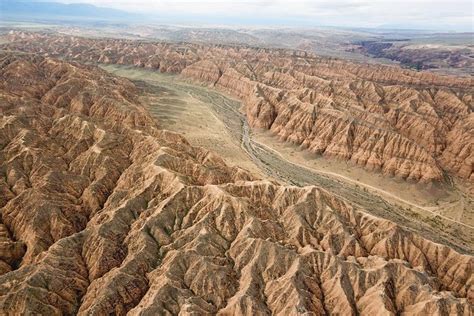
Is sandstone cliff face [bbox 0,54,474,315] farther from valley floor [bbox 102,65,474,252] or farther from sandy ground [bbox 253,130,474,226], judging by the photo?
sandy ground [bbox 253,130,474,226]

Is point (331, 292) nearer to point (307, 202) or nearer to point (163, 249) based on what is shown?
point (307, 202)

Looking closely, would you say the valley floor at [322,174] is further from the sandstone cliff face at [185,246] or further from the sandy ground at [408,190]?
the sandstone cliff face at [185,246]

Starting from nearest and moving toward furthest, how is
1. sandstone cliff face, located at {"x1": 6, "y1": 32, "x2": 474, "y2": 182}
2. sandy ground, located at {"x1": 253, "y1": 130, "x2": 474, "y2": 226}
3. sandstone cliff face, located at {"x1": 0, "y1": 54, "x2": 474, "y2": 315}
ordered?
sandstone cliff face, located at {"x1": 0, "y1": 54, "x2": 474, "y2": 315}, sandy ground, located at {"x1": 253, "y1": 130, "x2": 474, "y2": 226}, sandstone cliff face, located at {"x1": 6, "y1": 32, "x2": 474, "y2": 182}

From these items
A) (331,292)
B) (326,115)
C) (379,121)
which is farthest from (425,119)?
(331,292)

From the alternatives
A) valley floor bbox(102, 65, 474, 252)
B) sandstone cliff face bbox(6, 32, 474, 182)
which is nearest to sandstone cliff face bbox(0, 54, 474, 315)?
valley floor bbox(102, 65, 474, 252)

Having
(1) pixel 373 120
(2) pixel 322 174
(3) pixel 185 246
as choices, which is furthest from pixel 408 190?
(3) pixel 185 246
